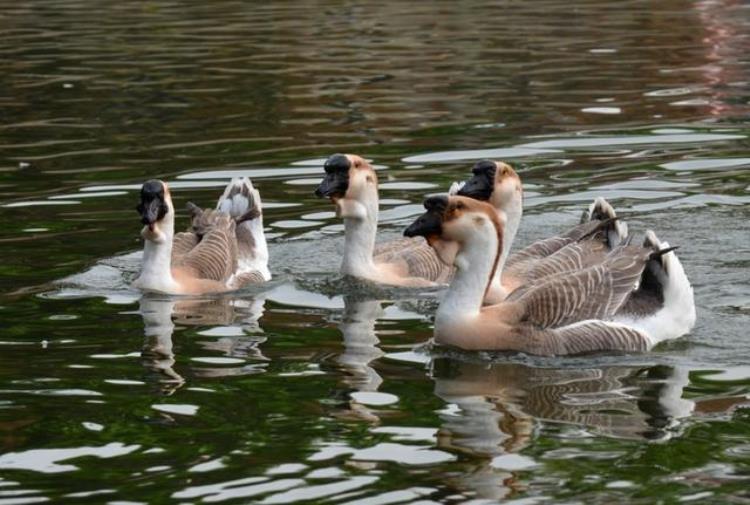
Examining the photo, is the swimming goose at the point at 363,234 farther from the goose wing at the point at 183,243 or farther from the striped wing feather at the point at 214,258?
the goose wing at the point at 183,243

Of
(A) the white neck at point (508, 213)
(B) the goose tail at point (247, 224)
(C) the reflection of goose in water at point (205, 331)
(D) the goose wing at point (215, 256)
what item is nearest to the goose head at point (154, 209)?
(C) the reflection of goose in water at point (205, 331)

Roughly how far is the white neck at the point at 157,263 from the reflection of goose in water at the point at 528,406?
11.1 ft

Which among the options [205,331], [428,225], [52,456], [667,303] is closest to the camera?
[52,456]

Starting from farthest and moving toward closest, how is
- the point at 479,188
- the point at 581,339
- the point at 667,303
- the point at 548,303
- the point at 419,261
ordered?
the point at 419,261
the point at 479,188
the point at 667,303
the point at 548,303
the point at 581,339

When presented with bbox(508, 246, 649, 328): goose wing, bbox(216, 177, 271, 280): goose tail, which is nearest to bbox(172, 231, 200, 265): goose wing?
bbox(216, 177, 271, 280): goose tail

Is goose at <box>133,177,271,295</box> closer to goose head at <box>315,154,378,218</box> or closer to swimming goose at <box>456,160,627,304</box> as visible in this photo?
goose head at <box>315,154,378,218</box>

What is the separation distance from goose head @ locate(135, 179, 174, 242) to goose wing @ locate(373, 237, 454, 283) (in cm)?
212

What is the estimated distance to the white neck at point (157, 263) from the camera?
49.4 feet

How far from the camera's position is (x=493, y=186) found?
15.1 metres

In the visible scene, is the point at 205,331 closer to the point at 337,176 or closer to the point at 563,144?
the point at 337,176

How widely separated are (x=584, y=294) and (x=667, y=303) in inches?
25.0

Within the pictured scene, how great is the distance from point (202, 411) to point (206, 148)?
38.7 feet

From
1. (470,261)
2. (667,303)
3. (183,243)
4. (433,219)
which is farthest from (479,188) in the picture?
(183,243)

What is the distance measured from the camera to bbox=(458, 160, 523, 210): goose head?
15039 mm
